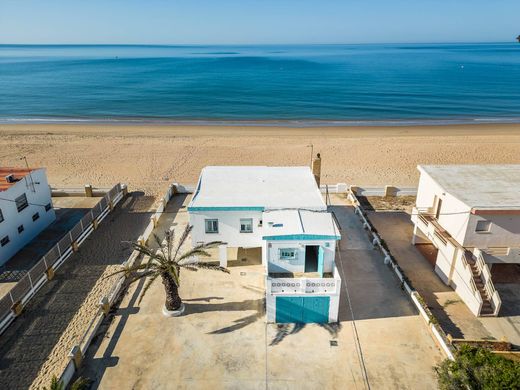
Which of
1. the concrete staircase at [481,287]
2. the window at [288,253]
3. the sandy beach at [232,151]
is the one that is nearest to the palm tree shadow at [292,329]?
the window at [288,253]

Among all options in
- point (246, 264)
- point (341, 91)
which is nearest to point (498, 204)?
point (246, 264)

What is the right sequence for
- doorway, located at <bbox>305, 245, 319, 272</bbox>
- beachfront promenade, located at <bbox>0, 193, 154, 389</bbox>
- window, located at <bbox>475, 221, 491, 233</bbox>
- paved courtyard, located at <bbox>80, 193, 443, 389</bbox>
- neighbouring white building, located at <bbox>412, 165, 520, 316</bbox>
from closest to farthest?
1. paved courtyard, located at <bbox>80, 193, 443, 389</bbox>
2. beachfront promenade, located at <bbox>0, 193, 154, 389</bbox>
3. neighbouring white building, located at <bbox>412, 165, 520, 316</bbox>
4. doorway, located at <bbox>305, 245, 319, 272</bbox>
5. window, located at <bbox>475, 221, 491, 233</bbox>

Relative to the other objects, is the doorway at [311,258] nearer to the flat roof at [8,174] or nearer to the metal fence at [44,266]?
the metal fence at [44,266]

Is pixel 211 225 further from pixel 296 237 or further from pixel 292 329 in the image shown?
pixel 292 329

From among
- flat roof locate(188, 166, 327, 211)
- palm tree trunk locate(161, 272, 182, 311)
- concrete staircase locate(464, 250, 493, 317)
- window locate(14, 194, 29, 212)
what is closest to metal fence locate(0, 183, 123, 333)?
window locate(14, 194, 29, 212)

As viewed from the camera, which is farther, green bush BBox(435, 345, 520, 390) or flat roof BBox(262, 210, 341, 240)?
flat roof BBox(262, 210, 341, 240)

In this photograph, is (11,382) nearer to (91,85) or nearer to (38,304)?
(38,304)

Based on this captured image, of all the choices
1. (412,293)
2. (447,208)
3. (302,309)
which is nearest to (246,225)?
(302,309)

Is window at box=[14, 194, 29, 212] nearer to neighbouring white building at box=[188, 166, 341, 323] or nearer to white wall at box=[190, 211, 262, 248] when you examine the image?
neighbouring white building at box=[188, 166, 341, 323]
